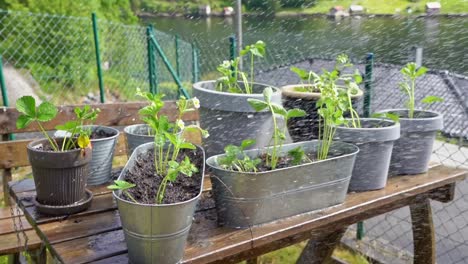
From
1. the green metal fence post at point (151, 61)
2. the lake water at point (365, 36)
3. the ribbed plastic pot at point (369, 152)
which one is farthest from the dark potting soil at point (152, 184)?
the green metal fence post at point (151, 61)

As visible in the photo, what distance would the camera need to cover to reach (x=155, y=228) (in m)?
0.70

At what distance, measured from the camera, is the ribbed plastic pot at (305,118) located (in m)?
1.23

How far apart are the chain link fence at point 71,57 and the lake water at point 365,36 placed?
1.64m

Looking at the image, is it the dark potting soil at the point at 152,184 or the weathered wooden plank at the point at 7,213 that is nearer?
the dark potting soil at the point at 152,184

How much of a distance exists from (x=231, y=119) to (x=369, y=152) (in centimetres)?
33

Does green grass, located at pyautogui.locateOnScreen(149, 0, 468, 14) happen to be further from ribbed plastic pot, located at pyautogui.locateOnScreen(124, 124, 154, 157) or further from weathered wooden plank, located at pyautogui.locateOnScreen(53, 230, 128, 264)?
weathered wooden plank, located at pyautogui.locateOnScreen(53, 230, 128, 264)

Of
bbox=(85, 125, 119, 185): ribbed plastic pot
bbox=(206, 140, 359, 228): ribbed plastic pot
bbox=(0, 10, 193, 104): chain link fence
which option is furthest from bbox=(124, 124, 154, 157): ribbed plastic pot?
bbox=(0, 10, 193, 104): chain link fence

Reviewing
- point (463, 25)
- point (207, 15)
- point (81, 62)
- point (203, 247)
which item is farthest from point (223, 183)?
point (81, 62)

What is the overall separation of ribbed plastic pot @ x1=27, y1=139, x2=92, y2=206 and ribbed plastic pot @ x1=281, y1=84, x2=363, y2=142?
1.86ft

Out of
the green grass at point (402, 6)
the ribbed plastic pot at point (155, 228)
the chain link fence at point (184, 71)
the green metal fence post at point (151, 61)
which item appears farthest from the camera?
the green metal fence post at point (151, 61)

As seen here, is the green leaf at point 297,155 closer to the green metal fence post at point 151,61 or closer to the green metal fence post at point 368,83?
the green metal fence post at point 368,83

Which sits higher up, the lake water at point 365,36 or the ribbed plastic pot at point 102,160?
the lake water at point 365,36

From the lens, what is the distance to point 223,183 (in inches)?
33.2

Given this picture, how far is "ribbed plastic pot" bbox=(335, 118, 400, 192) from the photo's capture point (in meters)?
1.05
